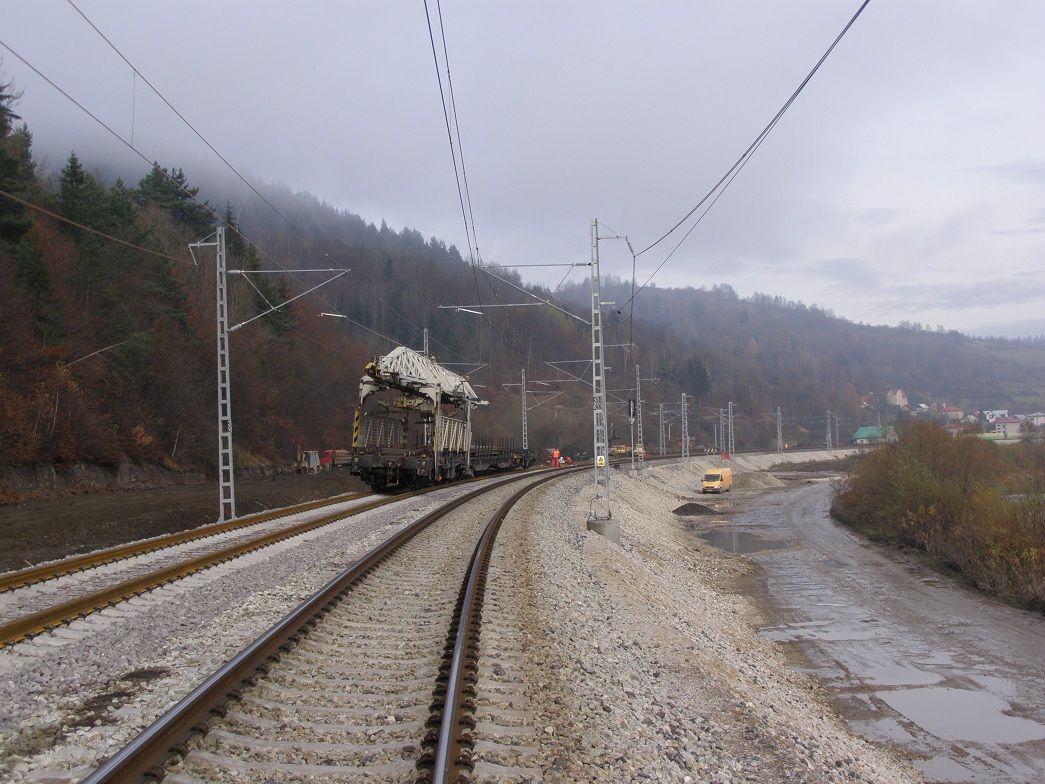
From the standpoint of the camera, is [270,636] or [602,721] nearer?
[602,721]

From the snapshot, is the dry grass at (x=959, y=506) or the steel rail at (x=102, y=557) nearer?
the steel rail at (x=102, y=557)

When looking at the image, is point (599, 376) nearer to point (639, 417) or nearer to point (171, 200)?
point (639, 417)

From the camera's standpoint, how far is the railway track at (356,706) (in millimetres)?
4691

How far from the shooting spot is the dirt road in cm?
967

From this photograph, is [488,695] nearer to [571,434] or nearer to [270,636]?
[270,636]

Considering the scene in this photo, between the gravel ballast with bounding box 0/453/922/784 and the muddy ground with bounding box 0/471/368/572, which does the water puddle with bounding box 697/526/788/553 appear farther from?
the muddy ground with bounding box 0/471/368/572

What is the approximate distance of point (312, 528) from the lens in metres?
17.6

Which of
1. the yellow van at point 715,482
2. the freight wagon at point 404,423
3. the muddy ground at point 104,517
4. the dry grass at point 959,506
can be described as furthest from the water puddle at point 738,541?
the yellow van at point 715,482

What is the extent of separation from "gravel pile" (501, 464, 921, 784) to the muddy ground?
9209 millimetres

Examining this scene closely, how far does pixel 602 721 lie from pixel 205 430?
126 ft

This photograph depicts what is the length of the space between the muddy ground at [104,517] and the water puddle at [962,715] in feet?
46.0

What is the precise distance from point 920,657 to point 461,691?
37.3 ft

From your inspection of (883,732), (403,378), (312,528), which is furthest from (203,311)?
(883,732)

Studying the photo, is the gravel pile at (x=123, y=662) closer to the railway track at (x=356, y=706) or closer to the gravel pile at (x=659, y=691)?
the railway track at (x=356, y=706)
